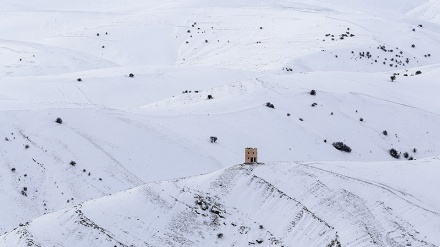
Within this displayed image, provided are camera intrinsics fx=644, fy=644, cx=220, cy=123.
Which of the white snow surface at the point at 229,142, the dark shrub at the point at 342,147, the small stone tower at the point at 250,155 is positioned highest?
the small stone tower at the point at 250,155

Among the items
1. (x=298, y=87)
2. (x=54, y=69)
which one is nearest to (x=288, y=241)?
(x=298, y=87)

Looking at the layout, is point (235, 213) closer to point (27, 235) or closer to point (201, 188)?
point (201, 188)

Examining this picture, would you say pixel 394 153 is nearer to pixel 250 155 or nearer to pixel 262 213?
pixel 250 155

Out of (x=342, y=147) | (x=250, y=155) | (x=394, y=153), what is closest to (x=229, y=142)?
(x=342, y=147)

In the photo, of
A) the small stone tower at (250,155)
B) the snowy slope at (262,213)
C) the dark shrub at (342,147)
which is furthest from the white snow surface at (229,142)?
the small stone tower at (250,155)

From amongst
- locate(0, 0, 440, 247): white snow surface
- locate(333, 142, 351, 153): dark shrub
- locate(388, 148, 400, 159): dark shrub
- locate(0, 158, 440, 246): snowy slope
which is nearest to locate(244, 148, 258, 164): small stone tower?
locate(0, 0, 440, 247): white snow surface

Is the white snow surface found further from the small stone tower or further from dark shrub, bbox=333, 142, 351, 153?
the small stone tower

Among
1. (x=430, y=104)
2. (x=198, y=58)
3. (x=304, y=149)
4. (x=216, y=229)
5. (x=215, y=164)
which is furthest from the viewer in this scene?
(x=198, y=58)

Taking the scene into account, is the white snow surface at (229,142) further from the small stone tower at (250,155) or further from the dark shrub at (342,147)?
the small stone tower at (250,155)

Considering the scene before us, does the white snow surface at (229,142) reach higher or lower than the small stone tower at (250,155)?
lower
